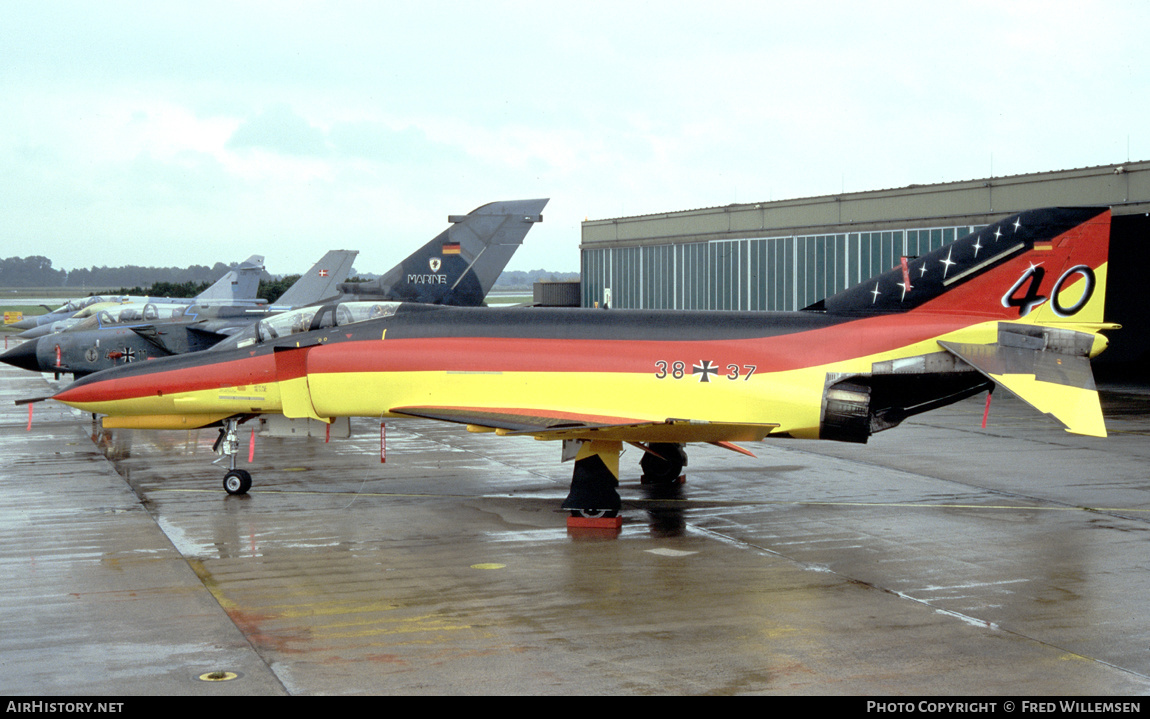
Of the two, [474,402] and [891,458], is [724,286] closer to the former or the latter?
[891,458]

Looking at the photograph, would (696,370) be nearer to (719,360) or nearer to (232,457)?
(719,360)

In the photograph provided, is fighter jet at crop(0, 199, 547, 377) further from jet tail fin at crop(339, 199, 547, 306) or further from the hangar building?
the hangar building

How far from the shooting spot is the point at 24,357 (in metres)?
25.7

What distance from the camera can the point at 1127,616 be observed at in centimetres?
929

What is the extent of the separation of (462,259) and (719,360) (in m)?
10.8

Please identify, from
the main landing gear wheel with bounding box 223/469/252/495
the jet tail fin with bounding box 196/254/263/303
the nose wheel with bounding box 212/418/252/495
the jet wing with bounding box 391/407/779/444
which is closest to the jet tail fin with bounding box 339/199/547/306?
the nose wheel with bounding box 212/418/252/495

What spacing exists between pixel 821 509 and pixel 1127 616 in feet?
17.3

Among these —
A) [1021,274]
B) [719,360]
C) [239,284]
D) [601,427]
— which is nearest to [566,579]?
[601,427]

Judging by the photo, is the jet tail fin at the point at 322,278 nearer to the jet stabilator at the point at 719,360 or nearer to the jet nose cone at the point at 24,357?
the jet nose cone at the point at 24,357

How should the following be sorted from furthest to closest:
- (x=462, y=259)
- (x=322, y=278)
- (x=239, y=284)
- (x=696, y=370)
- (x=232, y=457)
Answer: (x=239, y=284), (x=322, y=278), (x=462, y=259), (x=232, y=457), (x=696, y=370)

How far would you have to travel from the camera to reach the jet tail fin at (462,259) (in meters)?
23.4
